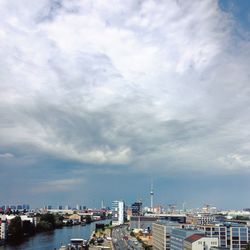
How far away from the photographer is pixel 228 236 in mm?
24109

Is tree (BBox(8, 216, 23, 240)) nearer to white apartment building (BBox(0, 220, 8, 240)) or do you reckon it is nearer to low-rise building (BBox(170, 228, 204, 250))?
white apartment building (BBox(0, 220, 8, 240))

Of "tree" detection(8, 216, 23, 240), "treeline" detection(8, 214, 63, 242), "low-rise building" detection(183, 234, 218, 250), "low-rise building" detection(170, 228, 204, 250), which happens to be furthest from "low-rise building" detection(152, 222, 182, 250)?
"tree" detection(8, 216, 23, 240)

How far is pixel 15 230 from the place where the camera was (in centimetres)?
3002

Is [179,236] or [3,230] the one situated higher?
[179,236]

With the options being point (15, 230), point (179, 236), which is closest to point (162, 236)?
point (179, 236)

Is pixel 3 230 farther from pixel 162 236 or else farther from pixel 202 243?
pixel 202 243

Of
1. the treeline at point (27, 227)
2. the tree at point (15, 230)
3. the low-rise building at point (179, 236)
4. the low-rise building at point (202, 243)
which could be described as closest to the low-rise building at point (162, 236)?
the low-rise building at point (179, 236)

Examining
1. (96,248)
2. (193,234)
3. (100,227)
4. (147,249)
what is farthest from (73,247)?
(100,227)

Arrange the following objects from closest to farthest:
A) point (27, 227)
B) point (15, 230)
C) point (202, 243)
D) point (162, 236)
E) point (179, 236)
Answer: point (202, 243)
point (179, 236)
point (162, 236)
point (15, 230)
point (27, 227)

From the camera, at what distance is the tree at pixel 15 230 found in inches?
1163

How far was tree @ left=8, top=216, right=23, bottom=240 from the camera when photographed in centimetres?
2955

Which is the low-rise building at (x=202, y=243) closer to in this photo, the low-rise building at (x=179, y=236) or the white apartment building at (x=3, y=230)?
the low-rise building at (x=179, y=236)

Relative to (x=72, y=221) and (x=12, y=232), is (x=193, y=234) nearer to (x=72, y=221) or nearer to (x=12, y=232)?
(x=12, y=232)

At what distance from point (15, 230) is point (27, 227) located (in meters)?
3.96
